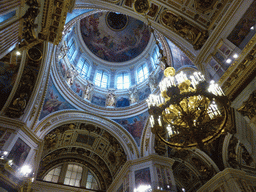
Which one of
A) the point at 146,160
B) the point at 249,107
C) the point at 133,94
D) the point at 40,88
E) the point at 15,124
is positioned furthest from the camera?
the point at 133,94

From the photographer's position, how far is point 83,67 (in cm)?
1662

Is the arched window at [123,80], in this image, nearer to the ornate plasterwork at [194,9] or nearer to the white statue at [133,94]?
the white statue at [133,94]

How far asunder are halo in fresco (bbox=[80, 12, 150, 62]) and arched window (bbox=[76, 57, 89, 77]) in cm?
172

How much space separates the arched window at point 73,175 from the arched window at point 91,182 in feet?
2.30

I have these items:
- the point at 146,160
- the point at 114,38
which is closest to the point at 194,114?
the point at 146,160

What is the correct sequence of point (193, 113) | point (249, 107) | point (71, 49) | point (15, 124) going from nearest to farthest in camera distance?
point (193, 113) < point (249, 107) < point (15, 124) < point (71, 49)

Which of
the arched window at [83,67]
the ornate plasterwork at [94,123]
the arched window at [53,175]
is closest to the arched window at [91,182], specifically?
the arched window at [53,175]

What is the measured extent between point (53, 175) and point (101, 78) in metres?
8.77

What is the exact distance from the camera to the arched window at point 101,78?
1686 centimetres

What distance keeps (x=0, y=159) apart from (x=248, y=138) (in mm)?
9113

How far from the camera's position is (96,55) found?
18500mm

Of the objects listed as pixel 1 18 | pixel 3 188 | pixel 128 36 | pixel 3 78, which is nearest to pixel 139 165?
pixel 3 188

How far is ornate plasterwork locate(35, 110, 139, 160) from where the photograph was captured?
11.3 meters

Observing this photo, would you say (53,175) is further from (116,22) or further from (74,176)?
(116,22)
